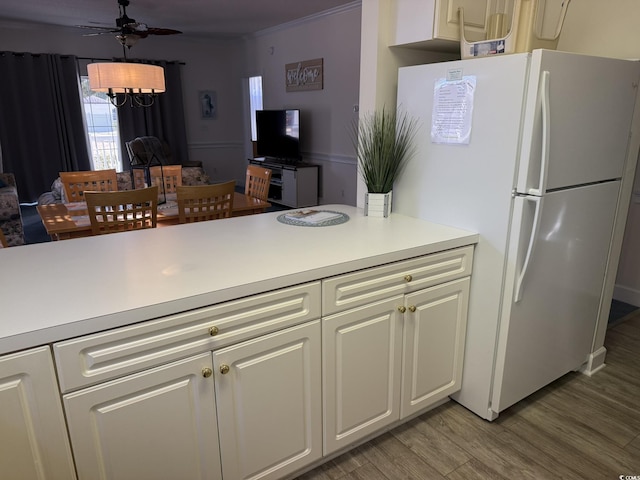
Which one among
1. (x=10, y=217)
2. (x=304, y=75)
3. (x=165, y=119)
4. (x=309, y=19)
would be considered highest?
(x=309, y=19)

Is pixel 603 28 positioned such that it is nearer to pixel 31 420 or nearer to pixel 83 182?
pixel 31 420

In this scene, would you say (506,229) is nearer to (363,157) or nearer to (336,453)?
(363,157)

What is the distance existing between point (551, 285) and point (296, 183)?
14.9ft

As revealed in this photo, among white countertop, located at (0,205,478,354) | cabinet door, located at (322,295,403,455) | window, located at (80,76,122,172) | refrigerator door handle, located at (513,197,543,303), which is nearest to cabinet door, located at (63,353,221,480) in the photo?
white countertop, located at (0,205,478,354)

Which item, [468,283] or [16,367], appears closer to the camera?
[16,367]

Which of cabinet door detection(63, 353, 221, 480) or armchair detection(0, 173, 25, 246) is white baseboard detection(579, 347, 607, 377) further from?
armchair detection(0, 173, 25, 246)

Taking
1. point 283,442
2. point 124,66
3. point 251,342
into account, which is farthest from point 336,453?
point 124,66

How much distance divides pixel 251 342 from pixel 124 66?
2.25m

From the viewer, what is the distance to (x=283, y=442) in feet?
5.19

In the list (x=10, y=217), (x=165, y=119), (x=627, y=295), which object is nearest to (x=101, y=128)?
(x=165, y=119)

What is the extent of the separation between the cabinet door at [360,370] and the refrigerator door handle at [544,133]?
2.25 feet

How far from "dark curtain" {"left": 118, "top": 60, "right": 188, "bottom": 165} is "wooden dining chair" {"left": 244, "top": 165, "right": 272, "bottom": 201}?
4471 millimetres

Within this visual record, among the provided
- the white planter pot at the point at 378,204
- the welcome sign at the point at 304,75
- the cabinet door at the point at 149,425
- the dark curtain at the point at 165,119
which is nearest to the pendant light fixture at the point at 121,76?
the white planter pot at the point at 378,204

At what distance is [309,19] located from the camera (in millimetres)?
6164
